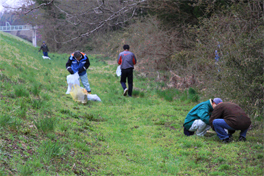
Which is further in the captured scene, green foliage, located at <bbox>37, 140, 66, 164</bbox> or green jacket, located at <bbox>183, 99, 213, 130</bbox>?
green jacket, located at <bbox>183, 99, 213, 130</bbox>

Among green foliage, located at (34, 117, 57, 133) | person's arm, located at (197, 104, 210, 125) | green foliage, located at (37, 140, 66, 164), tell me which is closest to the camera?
green foliage, located at (37, 140, 66, 164)

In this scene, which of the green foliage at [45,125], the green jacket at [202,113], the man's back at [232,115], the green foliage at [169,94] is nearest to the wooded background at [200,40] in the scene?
the green foliage at [169,94]

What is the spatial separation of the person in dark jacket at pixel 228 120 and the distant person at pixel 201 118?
0.25m

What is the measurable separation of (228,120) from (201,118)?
64cm

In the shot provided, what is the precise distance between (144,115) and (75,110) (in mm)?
2066

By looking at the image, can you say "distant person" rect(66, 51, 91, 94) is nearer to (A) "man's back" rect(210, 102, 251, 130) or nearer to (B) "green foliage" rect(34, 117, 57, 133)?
(B) "green foliage" rect(34, 117, 57, 133)

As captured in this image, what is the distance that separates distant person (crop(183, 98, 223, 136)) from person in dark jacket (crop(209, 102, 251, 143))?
249 mm

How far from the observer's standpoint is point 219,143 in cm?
558

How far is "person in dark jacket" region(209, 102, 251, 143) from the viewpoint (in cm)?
545

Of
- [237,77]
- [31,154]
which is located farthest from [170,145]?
[31,154]

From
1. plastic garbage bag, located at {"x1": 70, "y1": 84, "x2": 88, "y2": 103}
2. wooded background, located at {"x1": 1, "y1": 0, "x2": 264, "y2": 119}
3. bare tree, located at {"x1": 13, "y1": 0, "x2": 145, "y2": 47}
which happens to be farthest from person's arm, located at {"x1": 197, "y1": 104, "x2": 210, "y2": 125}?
plastic garbage bag, located at {"x1": 70, "y1": 84, "x2": 88, "y2": 103}

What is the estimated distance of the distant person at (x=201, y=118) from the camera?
603 centimetres

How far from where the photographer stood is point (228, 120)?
18.2 feet

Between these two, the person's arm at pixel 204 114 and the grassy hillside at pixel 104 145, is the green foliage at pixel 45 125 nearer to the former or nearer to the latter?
the grassy hillside at pixel 104 145
